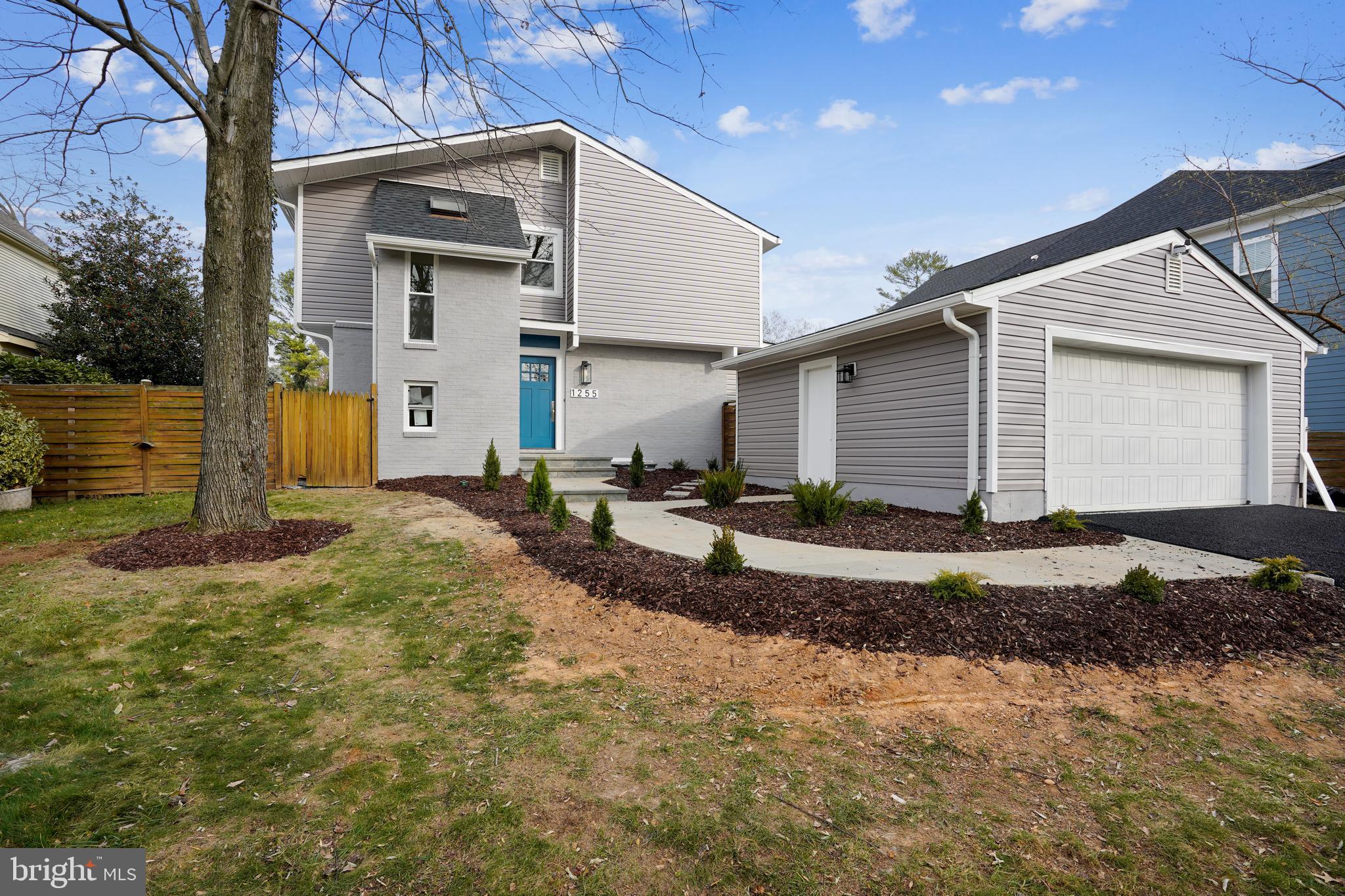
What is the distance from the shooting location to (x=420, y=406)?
1180cm

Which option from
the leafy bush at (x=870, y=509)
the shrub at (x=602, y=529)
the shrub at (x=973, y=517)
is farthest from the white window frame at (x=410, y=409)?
the shrub at (x=973, y=517)

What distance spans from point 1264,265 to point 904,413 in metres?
10.5

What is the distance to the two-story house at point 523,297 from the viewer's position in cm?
1174

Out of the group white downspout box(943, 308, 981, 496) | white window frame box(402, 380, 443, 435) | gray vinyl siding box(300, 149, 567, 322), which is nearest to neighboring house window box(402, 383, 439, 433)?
white window frame box(402, 380, 443, 435)

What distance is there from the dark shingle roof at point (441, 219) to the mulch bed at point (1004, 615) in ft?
29.4

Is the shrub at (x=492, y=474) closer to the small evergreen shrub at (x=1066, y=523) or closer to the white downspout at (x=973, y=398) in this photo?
the white downspout at (x=973, y=398)

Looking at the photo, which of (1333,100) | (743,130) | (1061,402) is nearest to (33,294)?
(743,130)

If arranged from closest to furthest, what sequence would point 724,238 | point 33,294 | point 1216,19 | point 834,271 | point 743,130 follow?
point 743,130 < point 1216,19 < point 724,238 < point 33,294 < point 834,271

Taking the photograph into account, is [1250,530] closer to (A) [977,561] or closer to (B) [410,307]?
(A) [977,561]

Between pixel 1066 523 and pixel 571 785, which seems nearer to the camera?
pixel 571 785

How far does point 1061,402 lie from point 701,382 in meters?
8.48

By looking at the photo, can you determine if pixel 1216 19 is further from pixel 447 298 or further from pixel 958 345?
pixel 447 298

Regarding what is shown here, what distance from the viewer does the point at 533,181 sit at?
1388cm

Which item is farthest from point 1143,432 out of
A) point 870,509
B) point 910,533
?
point 910,533
